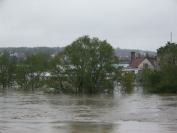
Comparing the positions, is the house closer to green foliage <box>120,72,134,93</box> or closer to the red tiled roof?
the red tiled roof

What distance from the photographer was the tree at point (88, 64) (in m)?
83.6

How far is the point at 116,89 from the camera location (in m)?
91.3

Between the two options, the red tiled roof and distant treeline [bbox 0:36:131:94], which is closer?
distant treeline [bbox 0:36:131:94]

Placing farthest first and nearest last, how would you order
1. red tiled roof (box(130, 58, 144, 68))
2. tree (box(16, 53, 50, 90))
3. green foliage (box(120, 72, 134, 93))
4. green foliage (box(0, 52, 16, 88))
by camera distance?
red tiled roof (box(130, 58, 144, 68)) → green foliage (box(0, 52, 16, 88)) → tree (box(16, 53, 50, 90)) → green foliage (box(120, 72, 134, 93))

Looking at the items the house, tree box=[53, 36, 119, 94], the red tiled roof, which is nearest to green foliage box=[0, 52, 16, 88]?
the house

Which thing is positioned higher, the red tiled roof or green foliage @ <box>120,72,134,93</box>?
the red tiled roof

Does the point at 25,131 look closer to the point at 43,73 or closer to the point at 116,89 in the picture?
the point at 116,89

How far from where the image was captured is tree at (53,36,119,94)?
A: 83.6 m

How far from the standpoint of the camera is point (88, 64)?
84.2m

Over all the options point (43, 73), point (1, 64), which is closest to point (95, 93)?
point (43, 73)

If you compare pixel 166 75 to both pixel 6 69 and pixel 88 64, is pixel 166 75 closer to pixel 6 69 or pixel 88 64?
pixel 88 64

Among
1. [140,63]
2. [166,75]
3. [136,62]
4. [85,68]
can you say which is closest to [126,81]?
[166,75]

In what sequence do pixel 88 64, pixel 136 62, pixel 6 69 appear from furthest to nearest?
pixel 136 62, pixel 6 69, pixel 88 64

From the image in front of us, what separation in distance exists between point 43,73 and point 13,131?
83.0m
